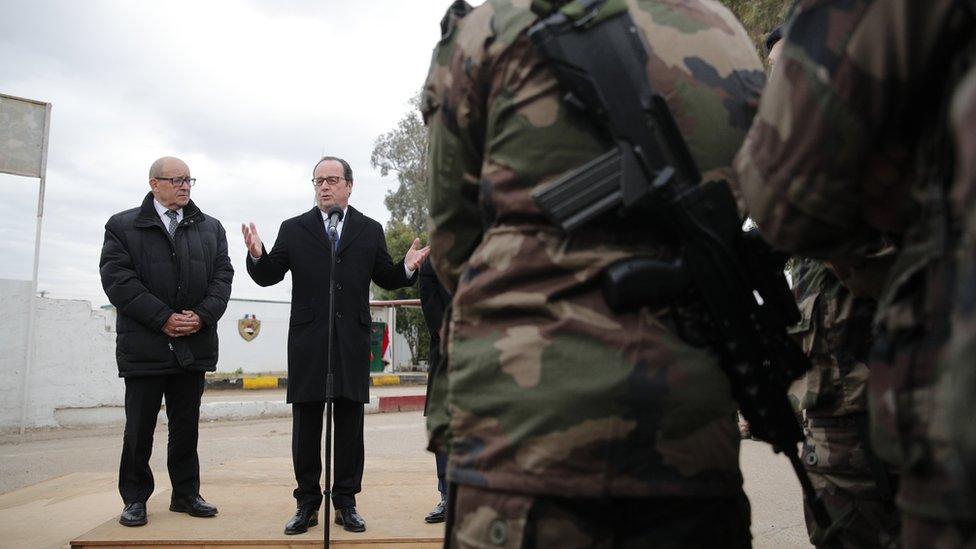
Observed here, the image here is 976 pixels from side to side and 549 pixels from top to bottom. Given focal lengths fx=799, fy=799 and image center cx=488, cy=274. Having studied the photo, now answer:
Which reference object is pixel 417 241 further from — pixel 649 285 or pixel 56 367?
pixel 56 367

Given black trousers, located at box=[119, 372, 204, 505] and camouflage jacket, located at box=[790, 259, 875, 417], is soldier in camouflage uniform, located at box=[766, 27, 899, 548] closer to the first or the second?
camouflage jacket, located at box=[790, 259, 875, 417]

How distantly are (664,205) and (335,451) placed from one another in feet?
11.0

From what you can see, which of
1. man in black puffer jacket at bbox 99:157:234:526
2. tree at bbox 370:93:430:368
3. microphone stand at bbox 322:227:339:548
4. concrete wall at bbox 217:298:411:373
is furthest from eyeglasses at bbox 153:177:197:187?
tree at bbox 370:93:430:368

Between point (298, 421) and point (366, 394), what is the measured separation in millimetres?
395

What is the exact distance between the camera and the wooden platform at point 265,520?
394cm

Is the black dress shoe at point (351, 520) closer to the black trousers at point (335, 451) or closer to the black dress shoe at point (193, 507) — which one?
the black trousers at point (335, 451)

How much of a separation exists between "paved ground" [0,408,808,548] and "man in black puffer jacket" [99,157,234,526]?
529 millimetres

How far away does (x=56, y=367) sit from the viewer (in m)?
10.3

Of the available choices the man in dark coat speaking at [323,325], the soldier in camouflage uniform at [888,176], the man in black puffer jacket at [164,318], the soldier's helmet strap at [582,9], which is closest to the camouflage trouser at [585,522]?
the soldier in camouflage uniform at [888,176]

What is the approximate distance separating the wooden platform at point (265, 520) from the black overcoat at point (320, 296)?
70 cm

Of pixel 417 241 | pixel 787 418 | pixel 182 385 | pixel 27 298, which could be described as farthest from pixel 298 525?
pixel 27 298

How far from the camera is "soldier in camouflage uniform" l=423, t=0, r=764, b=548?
4.71ft

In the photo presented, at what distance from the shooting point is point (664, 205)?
1526 millimetres

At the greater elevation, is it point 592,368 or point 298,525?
point 592,368
